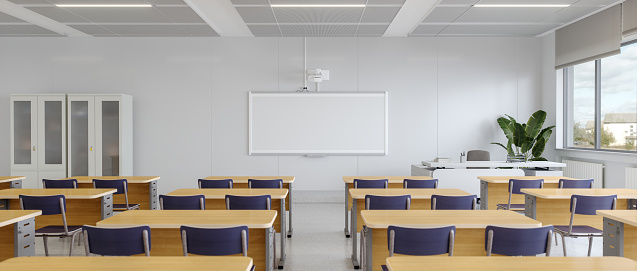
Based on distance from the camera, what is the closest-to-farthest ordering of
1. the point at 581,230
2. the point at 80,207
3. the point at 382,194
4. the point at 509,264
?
the point at 509,264, the point at 581,230, the point at 382,194, the point at 80,207

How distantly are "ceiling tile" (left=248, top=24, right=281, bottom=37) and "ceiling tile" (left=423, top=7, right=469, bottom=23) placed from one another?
2.63m

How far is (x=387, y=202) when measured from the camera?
3.88 m

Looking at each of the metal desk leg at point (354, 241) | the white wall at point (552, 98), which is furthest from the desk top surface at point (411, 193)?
the white wall at point (552, 98)

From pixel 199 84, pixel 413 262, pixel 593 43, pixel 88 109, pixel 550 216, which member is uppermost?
pixel 593 43

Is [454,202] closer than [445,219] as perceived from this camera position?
No

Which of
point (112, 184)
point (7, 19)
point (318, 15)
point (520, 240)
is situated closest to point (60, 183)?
point (112, 184)

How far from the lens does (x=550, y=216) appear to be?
181 inches

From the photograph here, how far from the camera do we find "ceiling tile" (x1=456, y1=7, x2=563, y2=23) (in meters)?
6.67

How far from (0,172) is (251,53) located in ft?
17.9

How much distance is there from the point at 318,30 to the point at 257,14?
1.44m

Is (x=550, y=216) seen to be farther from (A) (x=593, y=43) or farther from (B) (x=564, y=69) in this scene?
(B) (x=564, y=69)

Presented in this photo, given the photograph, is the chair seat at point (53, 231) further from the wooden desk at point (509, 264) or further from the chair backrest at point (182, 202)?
the wooden desk at point (509, 264)

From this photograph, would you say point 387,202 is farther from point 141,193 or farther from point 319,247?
point 141,193

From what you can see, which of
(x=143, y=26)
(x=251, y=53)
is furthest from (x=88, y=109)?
(x=251, y=53)
